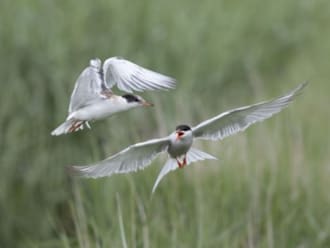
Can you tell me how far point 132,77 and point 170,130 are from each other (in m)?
3.38

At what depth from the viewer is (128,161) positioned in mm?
2059

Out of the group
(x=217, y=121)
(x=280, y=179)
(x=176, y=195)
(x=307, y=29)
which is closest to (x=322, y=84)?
(x=307, y=29)

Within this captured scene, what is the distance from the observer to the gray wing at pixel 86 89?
1.98 metres

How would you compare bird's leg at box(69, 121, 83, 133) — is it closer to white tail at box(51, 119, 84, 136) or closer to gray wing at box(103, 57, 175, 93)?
white tail at box(51, 119, 84, 136)

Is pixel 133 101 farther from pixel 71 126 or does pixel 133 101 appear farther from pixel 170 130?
pixel 170 130

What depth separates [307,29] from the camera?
348 inches

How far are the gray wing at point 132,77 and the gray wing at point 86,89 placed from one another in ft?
0.09

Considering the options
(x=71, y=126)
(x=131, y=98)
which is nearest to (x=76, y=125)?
(x=71, y=126)

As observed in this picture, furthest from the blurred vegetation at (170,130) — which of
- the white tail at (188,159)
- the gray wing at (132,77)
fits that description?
the gray wing at (132,77)

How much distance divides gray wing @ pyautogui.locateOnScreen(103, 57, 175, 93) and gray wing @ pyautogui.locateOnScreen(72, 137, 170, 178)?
12 centimetres

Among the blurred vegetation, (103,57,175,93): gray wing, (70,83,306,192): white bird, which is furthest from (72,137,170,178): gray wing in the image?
the blurred vegetation

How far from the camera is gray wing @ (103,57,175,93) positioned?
1886mm

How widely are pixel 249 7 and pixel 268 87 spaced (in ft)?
2.27

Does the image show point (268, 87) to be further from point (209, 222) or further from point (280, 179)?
point (209, 222)
